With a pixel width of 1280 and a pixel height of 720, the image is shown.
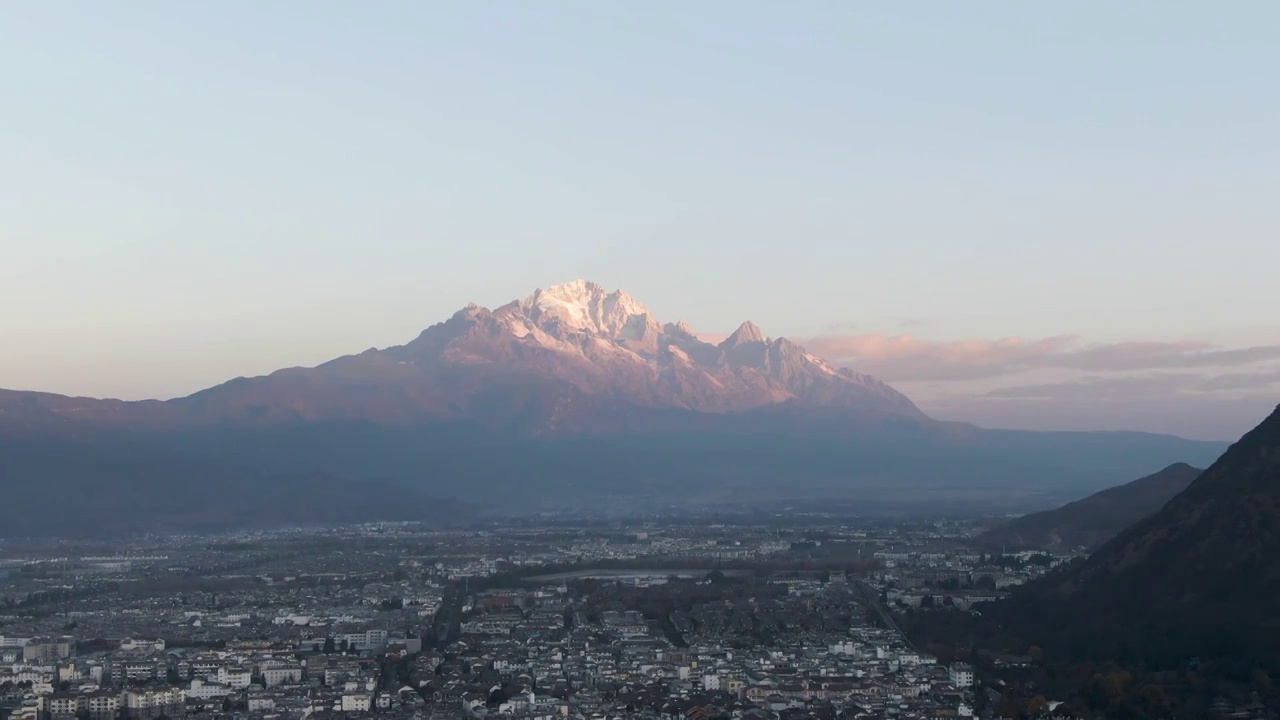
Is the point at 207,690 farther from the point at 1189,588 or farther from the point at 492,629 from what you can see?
the point at 1189,588

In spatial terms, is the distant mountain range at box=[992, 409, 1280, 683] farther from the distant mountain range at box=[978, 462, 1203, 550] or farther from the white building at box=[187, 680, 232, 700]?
the distant mountain range at box=[978, 462, 1203, 550]

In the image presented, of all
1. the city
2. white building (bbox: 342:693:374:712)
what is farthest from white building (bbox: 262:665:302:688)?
white building (bbox: 342:693:374:712)

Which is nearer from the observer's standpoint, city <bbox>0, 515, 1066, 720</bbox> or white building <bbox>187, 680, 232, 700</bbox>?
city <bbox>0, 515, 1066, 720</bbox>

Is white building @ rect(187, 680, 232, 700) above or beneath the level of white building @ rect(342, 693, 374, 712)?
above

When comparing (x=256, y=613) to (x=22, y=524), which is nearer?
(x=256, y=613)

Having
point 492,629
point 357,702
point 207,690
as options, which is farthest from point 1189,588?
point 207,690

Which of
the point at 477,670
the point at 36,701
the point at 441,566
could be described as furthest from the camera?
the point at 441,566

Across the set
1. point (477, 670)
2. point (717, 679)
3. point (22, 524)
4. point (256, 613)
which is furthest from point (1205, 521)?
point (22, 524)

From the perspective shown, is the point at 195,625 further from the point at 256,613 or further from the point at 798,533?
the point at 798,533
